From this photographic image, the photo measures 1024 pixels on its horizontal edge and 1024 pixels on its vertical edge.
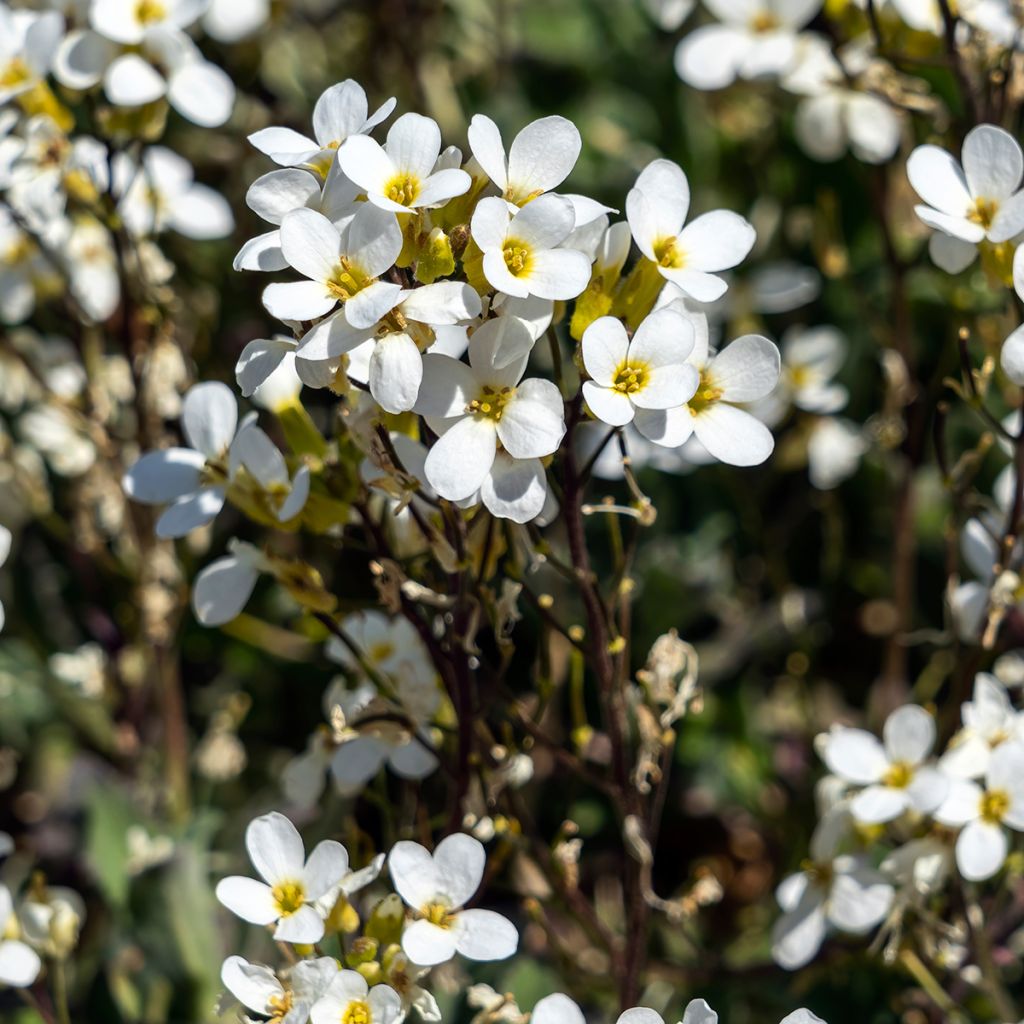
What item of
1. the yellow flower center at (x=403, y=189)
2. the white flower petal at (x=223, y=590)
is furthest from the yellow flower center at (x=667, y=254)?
the white flower petal at (x=223, y=590)

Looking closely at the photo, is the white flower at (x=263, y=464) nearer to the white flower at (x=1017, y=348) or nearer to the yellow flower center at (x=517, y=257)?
A: the yellow flower center at (x=517, y=257)

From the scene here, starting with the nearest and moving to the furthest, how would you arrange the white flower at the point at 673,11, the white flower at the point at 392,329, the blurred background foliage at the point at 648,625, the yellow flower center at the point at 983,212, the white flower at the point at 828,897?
1. the white flower at the point at 392,329
2. the yellow flower center at the point at 983,212
3. the white flower at the point at 828,897
4. the blurred background foliage at the point at 648,625
5. the white flower at the point at 673,11

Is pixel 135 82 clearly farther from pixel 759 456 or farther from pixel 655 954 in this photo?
pixel 655 954

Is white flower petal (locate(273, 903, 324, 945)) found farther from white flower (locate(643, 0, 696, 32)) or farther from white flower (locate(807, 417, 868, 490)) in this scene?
white flower (locate(643, 0, 696, 32))

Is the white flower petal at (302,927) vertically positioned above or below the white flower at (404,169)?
below

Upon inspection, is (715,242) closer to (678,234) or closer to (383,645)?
(678,234)

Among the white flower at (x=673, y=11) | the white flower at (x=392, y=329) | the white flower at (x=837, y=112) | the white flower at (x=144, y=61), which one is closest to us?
the white flower at (x=392, y=329)

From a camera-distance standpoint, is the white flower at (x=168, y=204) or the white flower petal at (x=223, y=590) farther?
the white flower at (x=168, y=204)
